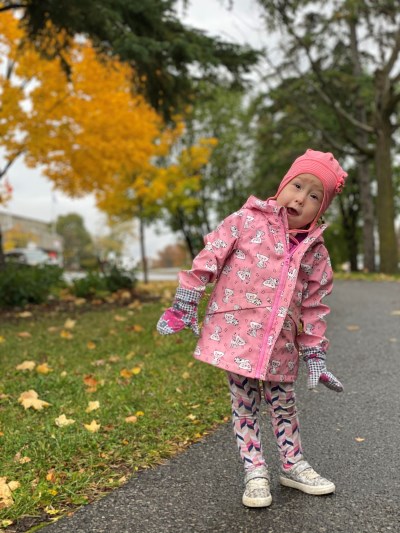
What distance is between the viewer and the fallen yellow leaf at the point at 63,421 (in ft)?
11.7

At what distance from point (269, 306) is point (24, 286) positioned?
795 centimetres

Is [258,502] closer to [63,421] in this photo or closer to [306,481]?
[306,481]

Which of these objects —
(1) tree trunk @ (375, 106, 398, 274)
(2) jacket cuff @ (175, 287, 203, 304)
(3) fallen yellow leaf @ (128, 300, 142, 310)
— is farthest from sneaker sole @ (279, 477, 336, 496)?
(1) tree trunk @ (375, 106, 398, 274)

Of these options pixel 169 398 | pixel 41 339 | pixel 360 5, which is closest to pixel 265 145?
pixel 360 5

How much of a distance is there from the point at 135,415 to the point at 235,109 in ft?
92.1

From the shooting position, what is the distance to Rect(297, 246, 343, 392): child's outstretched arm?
8.43 feet

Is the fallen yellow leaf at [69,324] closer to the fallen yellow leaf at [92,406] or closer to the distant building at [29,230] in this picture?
the fallen yellow leaf at [92,406]

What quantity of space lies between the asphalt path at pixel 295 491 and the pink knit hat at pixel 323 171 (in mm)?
1273

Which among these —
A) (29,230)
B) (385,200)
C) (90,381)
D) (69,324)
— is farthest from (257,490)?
(29,230)

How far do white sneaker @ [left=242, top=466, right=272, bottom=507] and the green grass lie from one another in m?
0.66

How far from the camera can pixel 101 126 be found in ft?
38.4

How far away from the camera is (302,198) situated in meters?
2.57

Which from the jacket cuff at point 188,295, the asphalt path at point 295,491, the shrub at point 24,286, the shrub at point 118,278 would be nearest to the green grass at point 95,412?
the asphalt path at point 295,491

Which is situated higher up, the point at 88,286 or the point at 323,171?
the point at 323,171
